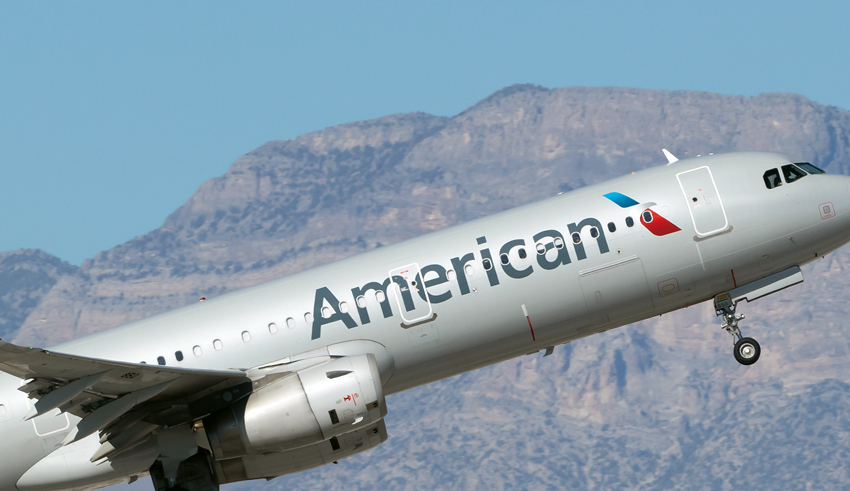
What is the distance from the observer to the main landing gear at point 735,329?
2873 cm

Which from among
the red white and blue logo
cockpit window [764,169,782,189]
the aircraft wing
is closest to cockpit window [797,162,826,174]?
cockpit window [764,169,782,189]

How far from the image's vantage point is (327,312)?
27.8 m

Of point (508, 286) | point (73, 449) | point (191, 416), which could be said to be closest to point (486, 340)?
point (508, 286)

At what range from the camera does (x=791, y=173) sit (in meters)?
28.7

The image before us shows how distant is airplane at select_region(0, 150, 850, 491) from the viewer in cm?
2755

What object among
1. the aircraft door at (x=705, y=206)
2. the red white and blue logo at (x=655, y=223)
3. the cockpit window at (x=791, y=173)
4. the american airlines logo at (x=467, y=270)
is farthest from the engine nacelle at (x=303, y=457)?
the cockpit window at (x=791, y=173)

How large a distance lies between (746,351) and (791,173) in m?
4.80

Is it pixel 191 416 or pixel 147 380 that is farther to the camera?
pixel 191 416

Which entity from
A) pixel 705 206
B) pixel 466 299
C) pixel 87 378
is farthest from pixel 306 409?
pixel 705 206

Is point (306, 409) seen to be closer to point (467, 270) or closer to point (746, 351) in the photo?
point (467, 270)

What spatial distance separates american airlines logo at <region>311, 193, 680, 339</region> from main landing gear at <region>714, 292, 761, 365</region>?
8.86ft

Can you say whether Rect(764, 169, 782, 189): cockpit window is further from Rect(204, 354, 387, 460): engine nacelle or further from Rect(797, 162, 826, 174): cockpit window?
Rect(204, 354, 387, 460): engine nacelle

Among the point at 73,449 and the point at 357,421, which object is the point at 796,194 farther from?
the point at 73,449

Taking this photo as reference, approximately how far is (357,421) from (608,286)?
7.32 metres
